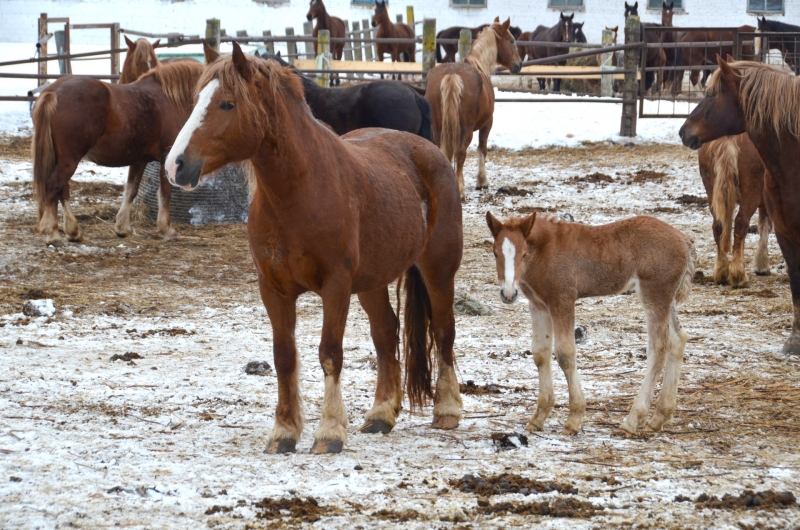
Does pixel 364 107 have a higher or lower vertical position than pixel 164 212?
higher

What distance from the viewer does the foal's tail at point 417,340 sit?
5.27 m

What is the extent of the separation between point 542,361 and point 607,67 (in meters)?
18.9

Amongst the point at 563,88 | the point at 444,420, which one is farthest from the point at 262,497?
the point at 563,88

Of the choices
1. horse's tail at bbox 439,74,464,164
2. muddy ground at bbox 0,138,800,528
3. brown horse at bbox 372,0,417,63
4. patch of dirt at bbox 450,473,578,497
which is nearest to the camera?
muddy ground at bbox 0,138,800,528

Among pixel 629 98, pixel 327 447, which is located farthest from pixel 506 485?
pixel 629 98

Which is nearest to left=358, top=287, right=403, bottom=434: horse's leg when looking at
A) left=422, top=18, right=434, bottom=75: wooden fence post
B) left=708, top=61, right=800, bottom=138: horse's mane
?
left=708, top=61, right=800, bottom=138: horse's mane

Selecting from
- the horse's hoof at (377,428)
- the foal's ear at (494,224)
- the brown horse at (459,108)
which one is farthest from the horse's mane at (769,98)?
the brown horse at (459,108)

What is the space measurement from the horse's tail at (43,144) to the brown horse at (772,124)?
6.90 metres

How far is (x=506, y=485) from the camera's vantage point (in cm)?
388

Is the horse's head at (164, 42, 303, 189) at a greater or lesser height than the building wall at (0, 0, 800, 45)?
lesser

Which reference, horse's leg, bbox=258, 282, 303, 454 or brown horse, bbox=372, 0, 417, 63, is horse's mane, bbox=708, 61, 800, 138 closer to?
horse's leg, bbox=258, 282, 303, 454

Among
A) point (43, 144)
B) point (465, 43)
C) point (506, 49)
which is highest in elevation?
point (465, 43)

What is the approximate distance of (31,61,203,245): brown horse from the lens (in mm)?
10070

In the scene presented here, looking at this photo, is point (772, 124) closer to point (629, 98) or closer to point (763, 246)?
point (763, 246)
